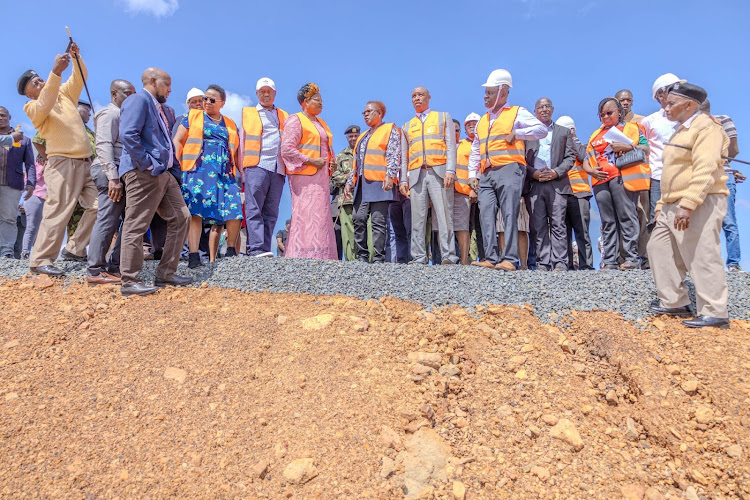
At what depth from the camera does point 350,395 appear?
308 cm

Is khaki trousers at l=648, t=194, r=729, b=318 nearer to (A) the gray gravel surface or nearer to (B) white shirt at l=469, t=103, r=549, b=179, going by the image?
(A) the gray gravel surface

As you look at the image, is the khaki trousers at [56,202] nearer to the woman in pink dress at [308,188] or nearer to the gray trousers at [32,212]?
the woman in pink dress at [308,188]

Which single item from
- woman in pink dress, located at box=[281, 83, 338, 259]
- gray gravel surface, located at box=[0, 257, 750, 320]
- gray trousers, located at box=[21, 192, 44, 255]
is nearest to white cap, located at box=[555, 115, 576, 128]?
gray gravel surface, located at box=[0, 257, 750, 320]

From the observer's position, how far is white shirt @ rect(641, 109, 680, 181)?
507 cm

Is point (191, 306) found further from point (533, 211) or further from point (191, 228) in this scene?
point (533, 211)

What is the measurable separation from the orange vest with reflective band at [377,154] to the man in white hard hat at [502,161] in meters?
1.08

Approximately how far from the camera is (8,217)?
629 centimetres

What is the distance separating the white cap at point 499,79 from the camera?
5.54 metres

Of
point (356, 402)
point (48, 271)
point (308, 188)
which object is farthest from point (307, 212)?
point (356, 402)

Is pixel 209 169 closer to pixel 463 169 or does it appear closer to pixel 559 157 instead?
pixel 463 169

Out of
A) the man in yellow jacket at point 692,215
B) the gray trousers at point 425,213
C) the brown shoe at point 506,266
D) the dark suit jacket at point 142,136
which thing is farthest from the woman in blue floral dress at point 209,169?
the man in yellow jacket at point 692,215

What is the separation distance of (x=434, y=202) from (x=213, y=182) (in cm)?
239

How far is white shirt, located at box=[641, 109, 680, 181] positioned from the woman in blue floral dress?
14.6 feet

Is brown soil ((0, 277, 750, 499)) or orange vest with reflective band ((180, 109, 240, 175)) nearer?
brown soil ((0, 277, 750, 499))
